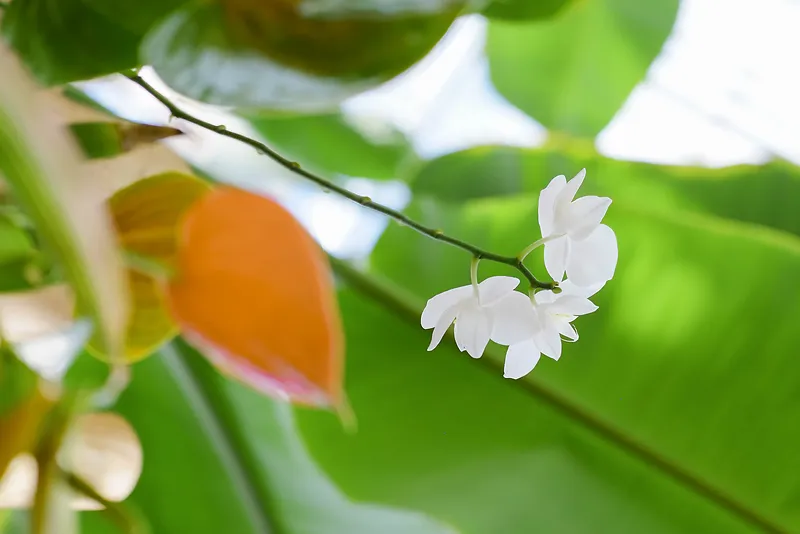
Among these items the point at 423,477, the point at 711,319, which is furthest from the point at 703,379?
the point at 423,477

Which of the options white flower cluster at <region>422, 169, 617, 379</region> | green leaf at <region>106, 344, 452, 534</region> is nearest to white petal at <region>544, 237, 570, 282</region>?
white flower cluster at <region>422, 169, 617, 379</region>

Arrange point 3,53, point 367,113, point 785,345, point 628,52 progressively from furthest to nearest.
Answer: point 367,113 < point 628,52 < point 785,345 < point 3,53

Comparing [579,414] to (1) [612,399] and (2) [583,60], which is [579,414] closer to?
(1) [612,399]

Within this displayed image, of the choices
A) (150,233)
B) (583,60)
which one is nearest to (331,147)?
(583,60)

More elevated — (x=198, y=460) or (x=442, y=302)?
(x=442, y=302)

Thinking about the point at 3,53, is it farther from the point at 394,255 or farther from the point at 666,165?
the point at 666,165

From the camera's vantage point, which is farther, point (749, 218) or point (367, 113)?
point (367, 113)
